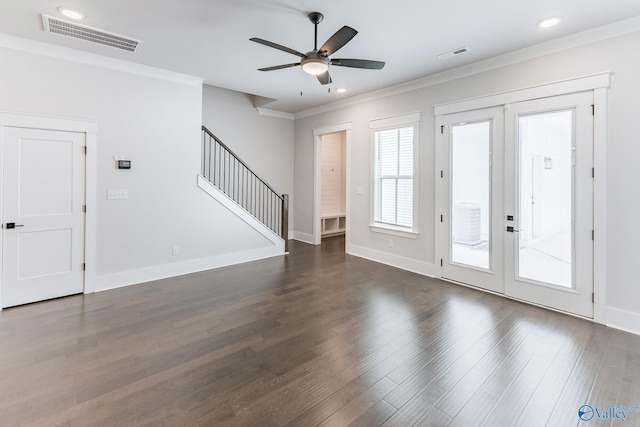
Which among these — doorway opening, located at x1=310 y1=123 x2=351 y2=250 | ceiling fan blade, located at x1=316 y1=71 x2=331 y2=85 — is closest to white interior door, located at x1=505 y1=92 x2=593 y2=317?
ceiling fan blade, located at x1=316 y1=71 x2=331 y2=85

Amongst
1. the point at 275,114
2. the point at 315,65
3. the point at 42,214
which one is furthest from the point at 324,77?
the point at 275,114

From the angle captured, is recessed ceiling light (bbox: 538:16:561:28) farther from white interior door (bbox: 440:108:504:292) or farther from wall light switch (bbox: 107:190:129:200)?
wall light switch (bbox: 107:190:129:200)

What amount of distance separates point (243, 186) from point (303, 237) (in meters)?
1.97

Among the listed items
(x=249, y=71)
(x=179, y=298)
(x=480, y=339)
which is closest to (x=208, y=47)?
(x=249, y=71)

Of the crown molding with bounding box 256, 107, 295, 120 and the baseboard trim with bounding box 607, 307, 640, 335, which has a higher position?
the crown molding with bounding box 256, 107, 295, 120

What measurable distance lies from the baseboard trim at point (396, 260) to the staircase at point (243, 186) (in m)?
1.52

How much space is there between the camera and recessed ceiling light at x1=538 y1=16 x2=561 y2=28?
9.94 feet

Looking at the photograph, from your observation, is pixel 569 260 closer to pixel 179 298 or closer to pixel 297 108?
pixel 179 298

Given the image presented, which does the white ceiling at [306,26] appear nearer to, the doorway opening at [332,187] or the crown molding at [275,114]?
the crown molding at [275,114]

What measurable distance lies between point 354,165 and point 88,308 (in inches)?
189

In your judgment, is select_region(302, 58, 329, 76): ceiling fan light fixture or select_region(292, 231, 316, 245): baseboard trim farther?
select_region(292, 231, 316, 245): baseboard trim

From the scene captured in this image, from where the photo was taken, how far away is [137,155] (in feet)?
14.4

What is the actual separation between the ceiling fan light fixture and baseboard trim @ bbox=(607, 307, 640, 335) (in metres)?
3.94

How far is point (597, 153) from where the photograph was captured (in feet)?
10.6
